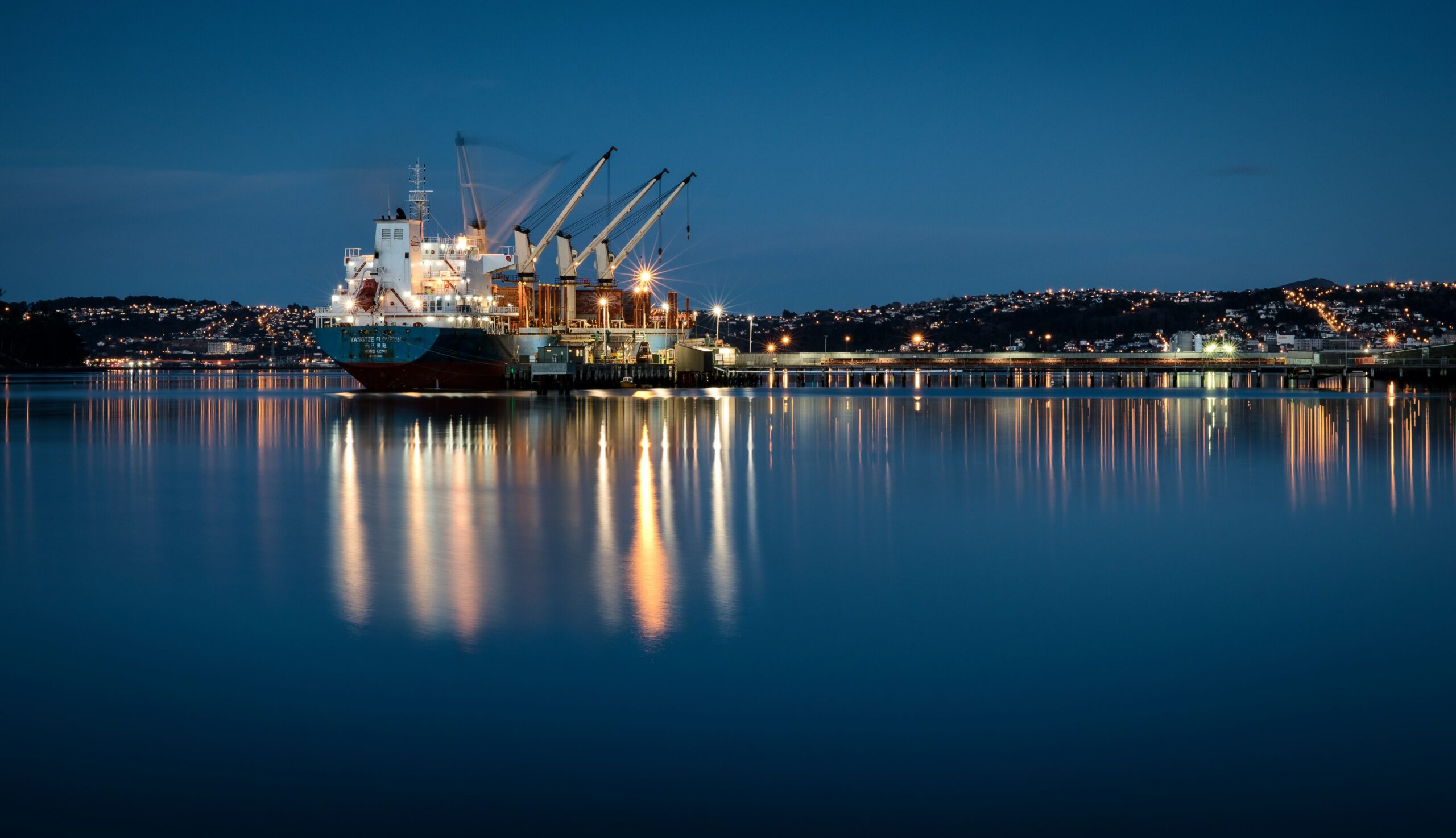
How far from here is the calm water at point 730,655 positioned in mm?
5434

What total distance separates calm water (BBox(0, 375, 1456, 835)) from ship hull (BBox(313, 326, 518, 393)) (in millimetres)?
45453

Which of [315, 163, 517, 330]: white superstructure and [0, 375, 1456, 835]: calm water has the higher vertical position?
[315, 163, 517, 330]: white superstructure

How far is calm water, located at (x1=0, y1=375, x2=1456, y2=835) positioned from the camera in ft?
17.8

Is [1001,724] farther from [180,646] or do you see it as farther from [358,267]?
[358,267]

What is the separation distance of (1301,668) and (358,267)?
6785 centimetres

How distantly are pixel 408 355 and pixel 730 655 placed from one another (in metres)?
59.8

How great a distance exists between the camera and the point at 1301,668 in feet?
25.2

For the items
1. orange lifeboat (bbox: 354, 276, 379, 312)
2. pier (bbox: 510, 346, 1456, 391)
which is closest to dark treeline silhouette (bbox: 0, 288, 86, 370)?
pier (bbox: 510, 346, 1456, 391)

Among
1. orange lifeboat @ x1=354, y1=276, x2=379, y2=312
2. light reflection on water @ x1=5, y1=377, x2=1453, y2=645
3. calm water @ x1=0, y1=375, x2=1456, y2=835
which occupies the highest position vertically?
orange lifeboat @ x1=354, y1=276, x2=379, y2=312

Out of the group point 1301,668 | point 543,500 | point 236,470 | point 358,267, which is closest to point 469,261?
point 358,267

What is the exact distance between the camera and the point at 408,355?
6506 centimetres

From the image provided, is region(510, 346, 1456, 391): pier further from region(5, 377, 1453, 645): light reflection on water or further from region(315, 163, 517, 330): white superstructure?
region(5, 377, 1453, 645): light reflection on water

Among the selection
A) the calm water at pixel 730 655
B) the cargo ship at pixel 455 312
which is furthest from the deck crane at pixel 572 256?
the calm water at pixel 730 655

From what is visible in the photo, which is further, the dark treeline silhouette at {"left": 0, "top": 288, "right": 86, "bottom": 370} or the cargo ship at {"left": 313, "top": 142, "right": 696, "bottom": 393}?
the dark treeline silhouette at {"left": 0, "top": 288, "right": 86, "bottom": 370}
